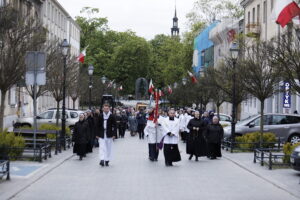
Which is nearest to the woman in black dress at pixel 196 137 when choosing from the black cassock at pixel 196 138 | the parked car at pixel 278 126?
the black cassock at pixel 196 138

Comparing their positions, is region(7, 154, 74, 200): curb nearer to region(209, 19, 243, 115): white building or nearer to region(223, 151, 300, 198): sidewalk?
region(223, 151, 300, 198): sidewalk

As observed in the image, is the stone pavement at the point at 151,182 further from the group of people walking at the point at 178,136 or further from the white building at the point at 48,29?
the white building at the point at 48,29

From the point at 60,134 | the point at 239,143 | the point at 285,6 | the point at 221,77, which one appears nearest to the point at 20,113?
the point at 221,77

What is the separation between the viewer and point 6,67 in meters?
22.1

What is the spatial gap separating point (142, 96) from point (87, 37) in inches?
503

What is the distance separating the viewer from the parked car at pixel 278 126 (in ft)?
95.7

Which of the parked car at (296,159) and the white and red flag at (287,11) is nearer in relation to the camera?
the parked car at (296,159)

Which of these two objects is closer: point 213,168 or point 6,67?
point 213,168

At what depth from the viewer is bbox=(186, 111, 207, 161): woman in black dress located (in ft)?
72.0

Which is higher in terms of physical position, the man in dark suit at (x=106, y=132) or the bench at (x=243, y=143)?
the man in dark suit at (x=106, y=132)

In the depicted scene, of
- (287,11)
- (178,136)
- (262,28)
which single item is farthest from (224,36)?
(287,11)

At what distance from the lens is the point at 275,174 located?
17016 millimetres

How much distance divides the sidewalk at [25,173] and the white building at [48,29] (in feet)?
25.7

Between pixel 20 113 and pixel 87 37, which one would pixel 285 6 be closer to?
pixel 20 113
